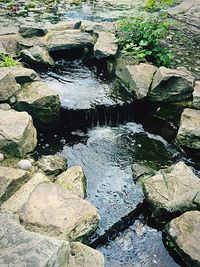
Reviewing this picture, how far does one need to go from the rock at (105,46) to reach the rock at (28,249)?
5.29m

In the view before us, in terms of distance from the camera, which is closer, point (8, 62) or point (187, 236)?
point (187, 236)

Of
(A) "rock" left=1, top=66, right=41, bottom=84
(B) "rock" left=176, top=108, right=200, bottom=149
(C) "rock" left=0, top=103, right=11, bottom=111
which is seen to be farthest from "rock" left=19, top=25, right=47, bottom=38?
(B) "rock" left=176, top=108, right=200, bottom=149

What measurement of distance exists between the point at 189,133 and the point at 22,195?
3004 millimetres

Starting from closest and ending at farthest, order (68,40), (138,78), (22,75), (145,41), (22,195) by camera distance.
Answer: (22,195), (22,75), (138,78), (145,41), (68,40)

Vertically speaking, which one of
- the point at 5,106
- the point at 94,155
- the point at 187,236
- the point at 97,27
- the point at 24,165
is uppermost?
the point at 97,27

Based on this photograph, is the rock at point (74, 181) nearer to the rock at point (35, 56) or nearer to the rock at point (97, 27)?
A: the rock at point (35, 56)

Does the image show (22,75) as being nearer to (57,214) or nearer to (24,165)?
(24,165)

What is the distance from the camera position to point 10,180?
15.1 feet

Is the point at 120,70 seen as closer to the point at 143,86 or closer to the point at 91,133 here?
the point at 143,86

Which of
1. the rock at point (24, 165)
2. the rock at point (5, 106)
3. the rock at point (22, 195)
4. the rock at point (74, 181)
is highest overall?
the rock at point (5, 106)

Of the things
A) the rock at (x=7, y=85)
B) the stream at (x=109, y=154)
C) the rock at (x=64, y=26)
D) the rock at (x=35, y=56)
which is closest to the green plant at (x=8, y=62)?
the rock at (x=35, y=56)

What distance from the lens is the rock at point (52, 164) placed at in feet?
17.6

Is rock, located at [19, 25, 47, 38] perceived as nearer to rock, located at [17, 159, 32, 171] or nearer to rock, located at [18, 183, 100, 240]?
rock, located at [17, 159, 32, 171]

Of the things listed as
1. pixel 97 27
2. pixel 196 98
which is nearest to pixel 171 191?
pixel 196 98
